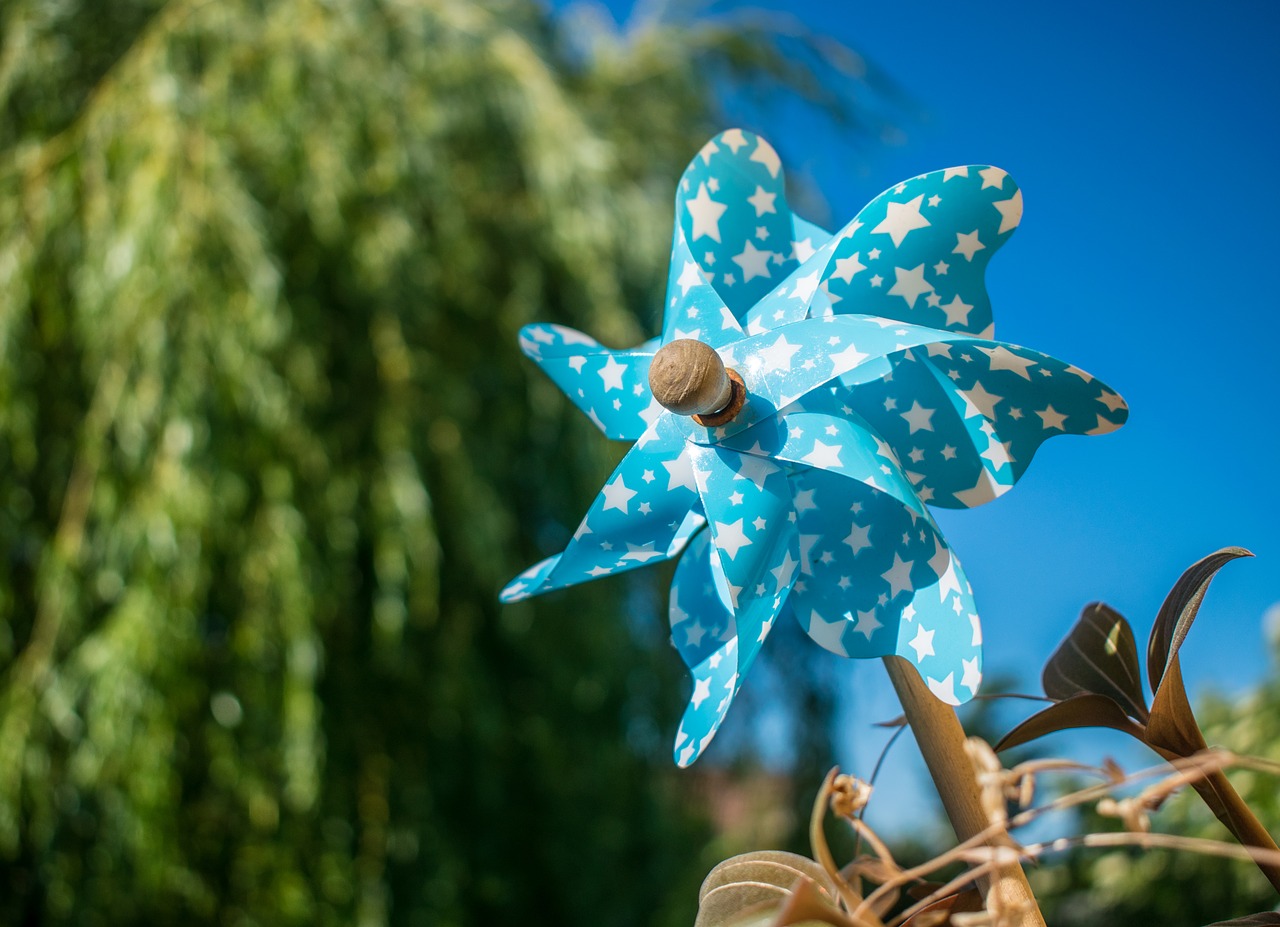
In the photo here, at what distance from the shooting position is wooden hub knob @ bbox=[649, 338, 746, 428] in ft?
1.21

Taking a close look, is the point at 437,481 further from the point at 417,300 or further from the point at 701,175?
the point at 701,175

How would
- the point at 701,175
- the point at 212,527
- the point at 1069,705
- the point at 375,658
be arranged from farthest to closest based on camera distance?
the point at 375,658 < the point at 212,527 < the point at 701,175 < the point at 1069,705

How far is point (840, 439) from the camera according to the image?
39cm

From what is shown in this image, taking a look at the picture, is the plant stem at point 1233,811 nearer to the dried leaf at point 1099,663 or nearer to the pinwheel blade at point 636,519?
the dried leaf at point 1099,663

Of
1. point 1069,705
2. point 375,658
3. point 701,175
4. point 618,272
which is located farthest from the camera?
point 618,272

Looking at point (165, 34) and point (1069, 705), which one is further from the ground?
point (165, 34)

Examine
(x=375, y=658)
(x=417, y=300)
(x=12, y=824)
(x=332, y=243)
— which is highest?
(x=332, y=243)

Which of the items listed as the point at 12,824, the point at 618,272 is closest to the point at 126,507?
the point at 12,824

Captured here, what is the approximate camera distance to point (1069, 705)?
0.36 meters

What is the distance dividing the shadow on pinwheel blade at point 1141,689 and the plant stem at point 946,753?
0.08 ft

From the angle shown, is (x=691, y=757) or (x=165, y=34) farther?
(x=165, y=34)

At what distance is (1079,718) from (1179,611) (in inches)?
2.0

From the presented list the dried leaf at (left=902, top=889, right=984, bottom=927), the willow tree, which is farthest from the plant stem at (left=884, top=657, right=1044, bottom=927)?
the willow tree

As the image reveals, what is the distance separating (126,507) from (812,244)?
0.96 metres
